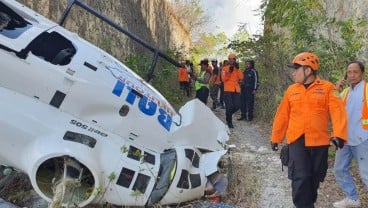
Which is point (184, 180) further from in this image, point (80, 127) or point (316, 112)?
point (316, 112)

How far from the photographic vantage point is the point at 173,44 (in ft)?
74.7

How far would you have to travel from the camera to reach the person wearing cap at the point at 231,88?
938 centimetres

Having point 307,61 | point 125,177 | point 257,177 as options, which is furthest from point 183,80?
point 307,61

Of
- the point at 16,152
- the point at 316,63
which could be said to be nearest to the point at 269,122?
the point at 316,63

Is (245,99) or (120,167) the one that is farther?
(245,99)

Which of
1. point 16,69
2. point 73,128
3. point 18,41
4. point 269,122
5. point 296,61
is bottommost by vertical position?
point 73,128

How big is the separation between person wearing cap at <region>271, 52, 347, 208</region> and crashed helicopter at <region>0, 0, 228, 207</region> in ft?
4.33

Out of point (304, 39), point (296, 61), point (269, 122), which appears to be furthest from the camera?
point (269, 122)

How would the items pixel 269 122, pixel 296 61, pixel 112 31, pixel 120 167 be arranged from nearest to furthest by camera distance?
pixel 296 61 < pixel 120 167 < pixel 269 122 < pixel 112 31

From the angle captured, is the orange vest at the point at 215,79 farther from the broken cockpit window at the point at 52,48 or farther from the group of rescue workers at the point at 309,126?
the group of rescue workers at the point at 309,126

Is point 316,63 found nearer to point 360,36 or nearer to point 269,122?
point 360,36

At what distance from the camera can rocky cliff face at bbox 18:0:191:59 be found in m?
9.40

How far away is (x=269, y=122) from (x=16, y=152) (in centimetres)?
670

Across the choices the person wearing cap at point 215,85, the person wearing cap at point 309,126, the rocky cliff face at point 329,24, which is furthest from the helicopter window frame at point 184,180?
the person wearing cap at point 215,85
